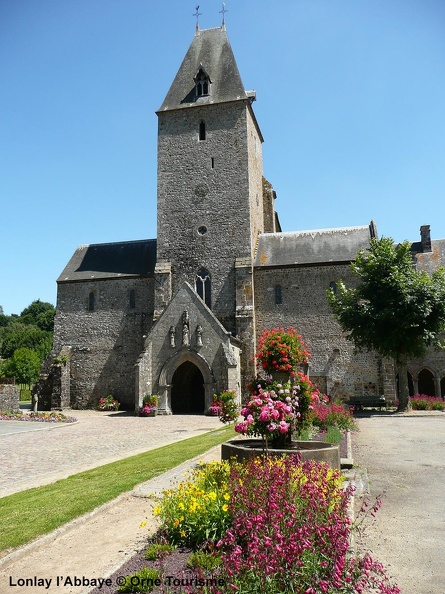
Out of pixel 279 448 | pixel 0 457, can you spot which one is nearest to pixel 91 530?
pixel 279 448

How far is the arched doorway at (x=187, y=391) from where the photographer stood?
30078mm

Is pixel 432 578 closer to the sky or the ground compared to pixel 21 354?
closer to the ground

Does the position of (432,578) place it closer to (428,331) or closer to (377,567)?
(377,567)

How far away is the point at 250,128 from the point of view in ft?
110

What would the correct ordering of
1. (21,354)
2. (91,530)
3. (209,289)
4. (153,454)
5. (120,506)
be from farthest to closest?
(21,354)
(209,289)
(153,454)
(120,506)
(91,530)

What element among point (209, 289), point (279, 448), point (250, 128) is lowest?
point (279, 448)

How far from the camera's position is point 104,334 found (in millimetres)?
33406

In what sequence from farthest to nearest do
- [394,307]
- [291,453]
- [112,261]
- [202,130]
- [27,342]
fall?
[27,342], [112,261], [202,130], [394,307], [291,453]

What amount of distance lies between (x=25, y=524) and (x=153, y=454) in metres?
6.27

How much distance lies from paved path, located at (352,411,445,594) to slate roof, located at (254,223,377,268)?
15914 mm

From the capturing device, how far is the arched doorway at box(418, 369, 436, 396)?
3366 cm

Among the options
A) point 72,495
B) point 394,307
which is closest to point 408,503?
point 72,495

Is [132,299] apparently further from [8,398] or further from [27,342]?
[27,342]

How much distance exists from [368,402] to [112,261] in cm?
2077
